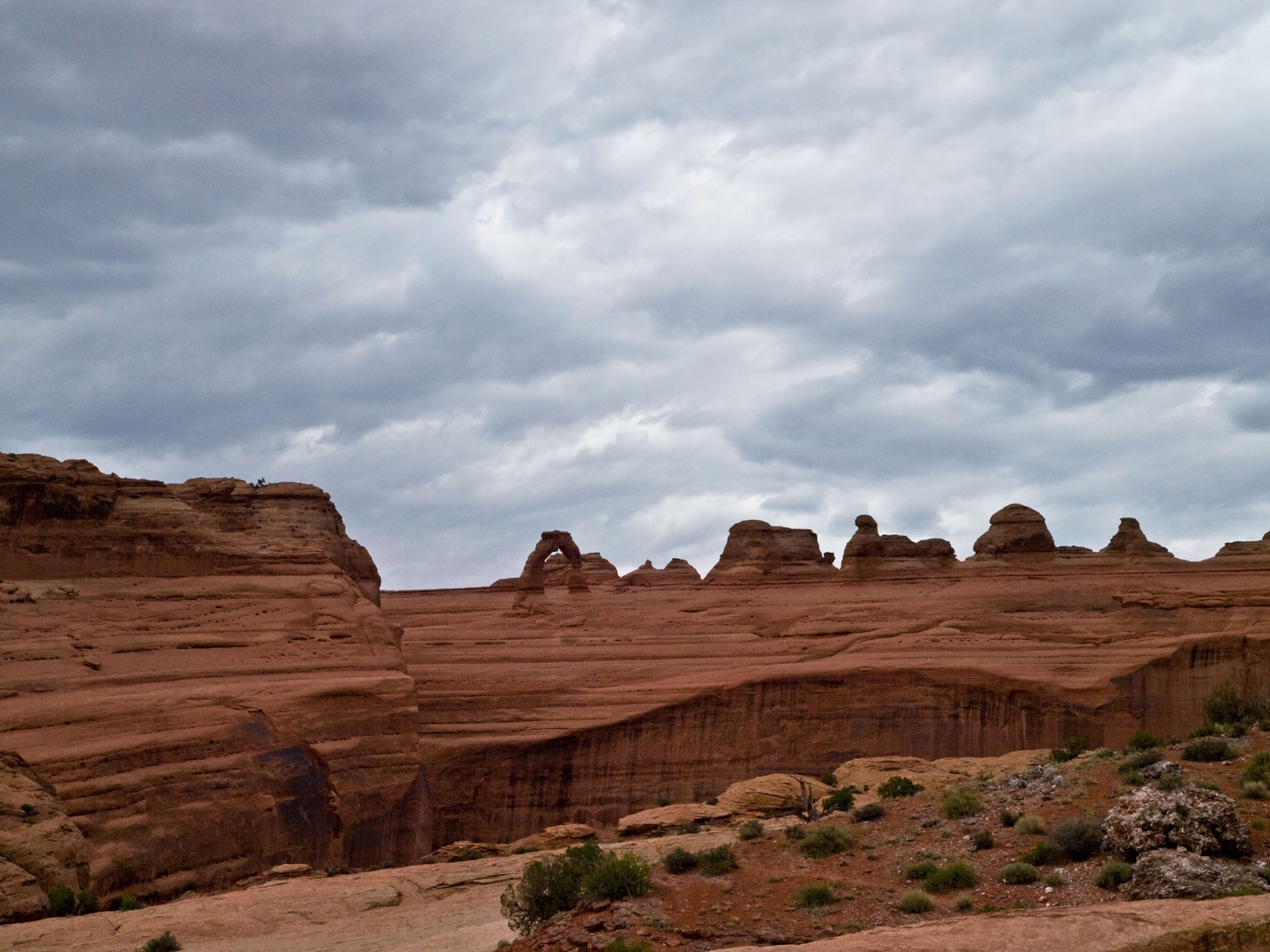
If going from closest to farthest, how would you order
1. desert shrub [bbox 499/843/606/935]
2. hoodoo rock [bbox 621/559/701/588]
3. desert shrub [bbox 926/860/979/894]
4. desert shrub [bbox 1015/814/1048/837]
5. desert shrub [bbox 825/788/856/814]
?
desert shrub [bbox 926/860/979/894]
desert shrub [bbox 499/843/606/935]
desert shrub [bbox 1015/814/1048/837]
desert shrub [bbox 825/788/856/814]
hoodoo rock [bbox 621/559/701/588]

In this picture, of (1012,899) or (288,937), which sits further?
(288,937)

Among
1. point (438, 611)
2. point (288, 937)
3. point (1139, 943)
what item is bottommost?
point (288, 937)

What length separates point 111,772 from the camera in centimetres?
2298

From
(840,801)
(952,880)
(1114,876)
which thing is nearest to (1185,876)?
(1114,876)

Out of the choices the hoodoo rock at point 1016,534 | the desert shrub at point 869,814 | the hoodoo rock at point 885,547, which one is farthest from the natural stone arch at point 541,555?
the desert shrub at point 869,814

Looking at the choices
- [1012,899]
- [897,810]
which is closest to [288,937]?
A: [897,810]

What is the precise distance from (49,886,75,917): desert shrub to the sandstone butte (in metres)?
0.98

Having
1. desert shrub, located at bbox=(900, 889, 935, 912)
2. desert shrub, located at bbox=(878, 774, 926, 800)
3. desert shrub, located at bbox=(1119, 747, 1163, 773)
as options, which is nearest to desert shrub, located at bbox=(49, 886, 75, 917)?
desert shrub, located at bbox=(900, 889, 935, 912)

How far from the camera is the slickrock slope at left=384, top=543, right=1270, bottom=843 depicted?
3509cm

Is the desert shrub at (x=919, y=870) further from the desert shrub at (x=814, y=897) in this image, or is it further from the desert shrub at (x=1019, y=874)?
the desert shrub at (x=814, y=897)

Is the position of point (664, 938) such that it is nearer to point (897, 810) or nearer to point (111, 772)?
point (897, 810)

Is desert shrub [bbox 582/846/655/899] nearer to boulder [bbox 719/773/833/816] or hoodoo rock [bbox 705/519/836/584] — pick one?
boulder [bbox 719/773/833/816]

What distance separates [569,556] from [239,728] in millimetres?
30729

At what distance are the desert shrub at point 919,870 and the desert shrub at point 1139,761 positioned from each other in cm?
454
